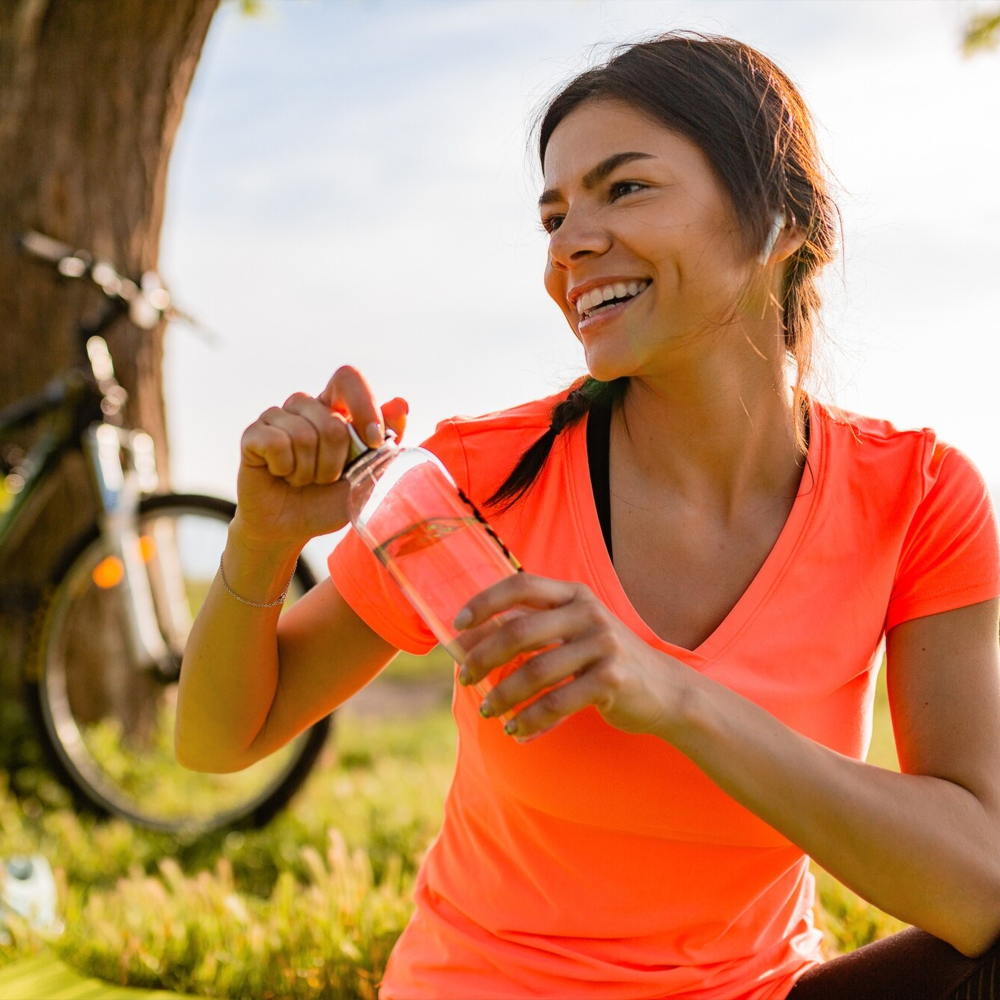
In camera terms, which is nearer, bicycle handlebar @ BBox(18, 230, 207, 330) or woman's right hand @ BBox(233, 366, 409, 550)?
woman's right hand @ BBox(233, 366, 409, 550)

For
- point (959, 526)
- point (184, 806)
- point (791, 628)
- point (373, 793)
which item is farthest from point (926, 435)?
point (184, 806)

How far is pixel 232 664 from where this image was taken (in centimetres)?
180

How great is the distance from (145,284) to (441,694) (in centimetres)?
475

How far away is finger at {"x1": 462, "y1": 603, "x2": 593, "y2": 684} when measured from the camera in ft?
3.99

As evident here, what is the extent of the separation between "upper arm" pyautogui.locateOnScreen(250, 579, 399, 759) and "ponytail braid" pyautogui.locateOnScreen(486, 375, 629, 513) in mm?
304

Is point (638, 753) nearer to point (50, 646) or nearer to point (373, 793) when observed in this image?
point (373, 793)

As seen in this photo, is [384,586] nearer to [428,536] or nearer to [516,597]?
[428,536]

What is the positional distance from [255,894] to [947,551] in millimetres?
2415

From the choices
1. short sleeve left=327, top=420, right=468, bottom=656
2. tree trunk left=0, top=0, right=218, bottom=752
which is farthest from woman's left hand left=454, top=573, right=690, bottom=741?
tree trunk left=0, top=0, right=218, bottom=752

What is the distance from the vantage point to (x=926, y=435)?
1.91m

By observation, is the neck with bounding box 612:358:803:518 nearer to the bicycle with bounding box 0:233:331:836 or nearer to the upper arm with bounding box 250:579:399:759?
the upper arm with bounding box 250:579:399:759

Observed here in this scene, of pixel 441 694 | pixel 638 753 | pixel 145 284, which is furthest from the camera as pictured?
pixel 441 694

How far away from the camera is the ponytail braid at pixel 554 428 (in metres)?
1.85

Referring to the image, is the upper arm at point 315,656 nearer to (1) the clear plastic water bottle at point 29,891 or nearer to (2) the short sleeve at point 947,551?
(2) the short sleeve at point 947,551
